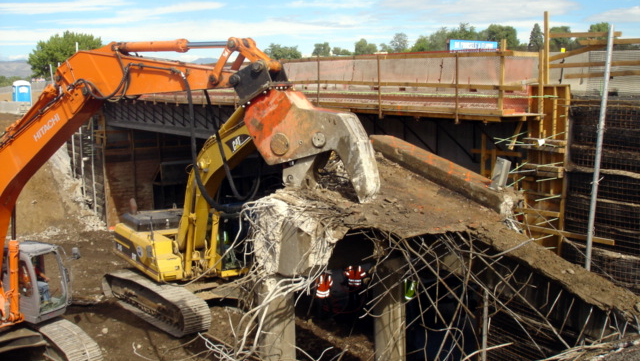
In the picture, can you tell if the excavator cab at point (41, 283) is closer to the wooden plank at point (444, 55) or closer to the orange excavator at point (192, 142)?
the orange excavator at point (192, 142)

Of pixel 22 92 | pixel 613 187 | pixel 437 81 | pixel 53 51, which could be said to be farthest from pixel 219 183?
pixel 53 51

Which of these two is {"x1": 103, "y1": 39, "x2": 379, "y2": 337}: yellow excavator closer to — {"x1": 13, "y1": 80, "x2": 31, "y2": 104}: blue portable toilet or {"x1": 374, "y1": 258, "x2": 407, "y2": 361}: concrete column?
{"x1": 374, "y1": 258, "x2": 407, "y2": 361}: concrete column

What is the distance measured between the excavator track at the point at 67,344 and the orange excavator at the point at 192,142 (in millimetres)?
104

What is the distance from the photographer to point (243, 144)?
9.48 m

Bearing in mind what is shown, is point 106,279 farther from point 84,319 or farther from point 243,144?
point 243,144

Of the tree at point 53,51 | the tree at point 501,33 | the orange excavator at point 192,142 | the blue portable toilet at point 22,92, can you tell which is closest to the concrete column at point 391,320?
the orange excavator at point 192,142

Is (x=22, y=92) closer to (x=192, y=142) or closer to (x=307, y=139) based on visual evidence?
(x=192, y=142)

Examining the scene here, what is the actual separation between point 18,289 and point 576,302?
865 cm

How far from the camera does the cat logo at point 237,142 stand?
943cm

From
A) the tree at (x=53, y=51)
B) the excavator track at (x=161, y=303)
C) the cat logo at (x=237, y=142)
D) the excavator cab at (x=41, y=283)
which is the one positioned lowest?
the excavator track at (x=161, y=303)

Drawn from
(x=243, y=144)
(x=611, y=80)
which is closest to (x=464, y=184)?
(x=243, y=144)

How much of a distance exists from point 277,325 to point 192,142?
3144 millimetres

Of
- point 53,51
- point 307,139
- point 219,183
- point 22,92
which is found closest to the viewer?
point 307,139

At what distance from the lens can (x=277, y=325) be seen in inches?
275
